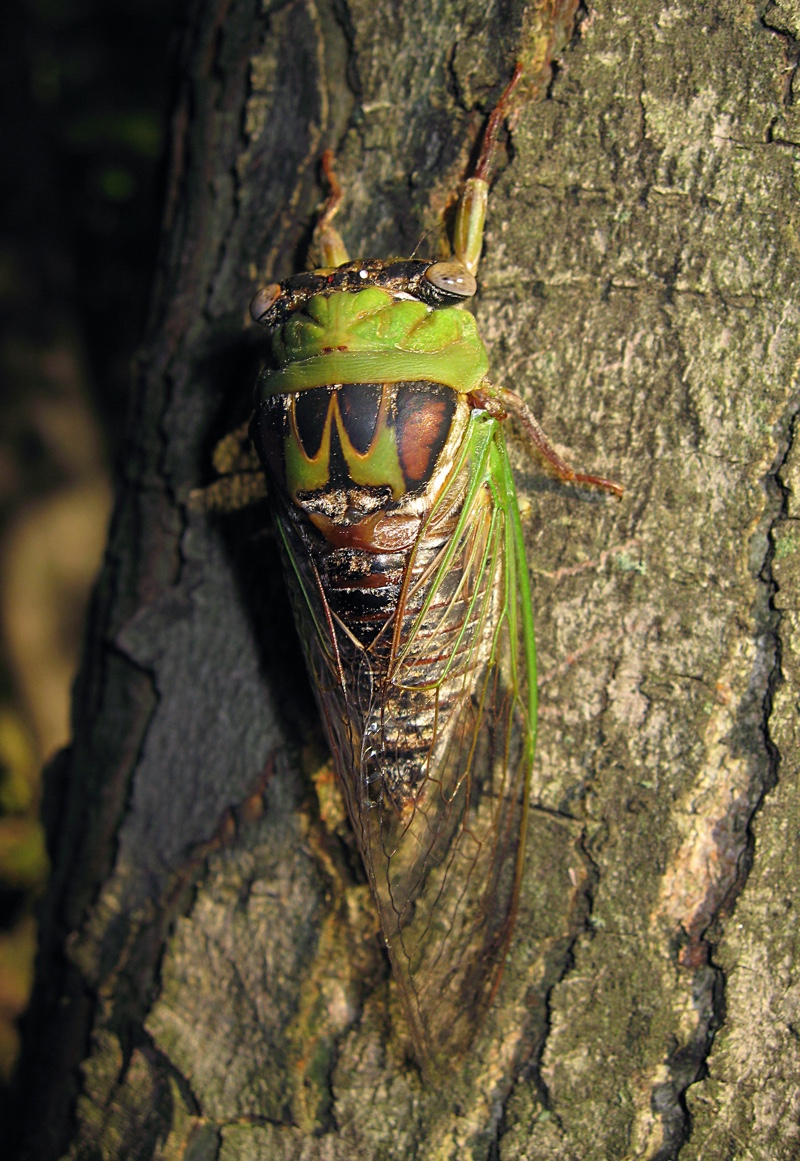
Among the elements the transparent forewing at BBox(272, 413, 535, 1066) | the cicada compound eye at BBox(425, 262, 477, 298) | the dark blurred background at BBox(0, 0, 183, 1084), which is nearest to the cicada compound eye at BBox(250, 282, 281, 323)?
the cicada compound eye at BBox(425, 262, 477, 298)

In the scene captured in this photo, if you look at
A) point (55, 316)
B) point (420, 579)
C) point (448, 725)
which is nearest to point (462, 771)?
point (448, 725)

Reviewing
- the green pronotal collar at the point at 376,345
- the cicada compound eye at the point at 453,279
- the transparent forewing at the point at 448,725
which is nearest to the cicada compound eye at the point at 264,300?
the green pronotal collar at the point at 376,345

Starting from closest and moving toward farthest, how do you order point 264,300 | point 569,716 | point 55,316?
point 569,716, point 264,300, point 55,316

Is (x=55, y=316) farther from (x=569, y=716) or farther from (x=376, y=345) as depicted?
(x=569, y=716)

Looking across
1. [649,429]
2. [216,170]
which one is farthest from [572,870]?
[216,170]

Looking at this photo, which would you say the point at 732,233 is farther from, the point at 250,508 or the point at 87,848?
the point at 87,848

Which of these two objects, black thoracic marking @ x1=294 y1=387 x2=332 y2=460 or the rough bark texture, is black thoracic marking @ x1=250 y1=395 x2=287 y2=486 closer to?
black thoracic marking @ x1=294 y1=387 x2=332 y2=460
